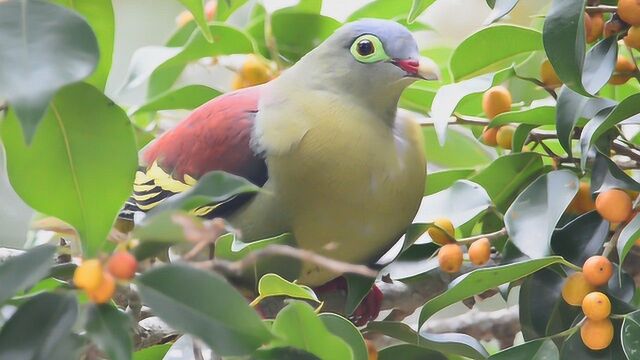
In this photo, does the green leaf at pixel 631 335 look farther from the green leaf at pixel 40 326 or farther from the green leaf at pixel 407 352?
the green leaf at pixel 40 326

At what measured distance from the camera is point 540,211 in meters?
1.08

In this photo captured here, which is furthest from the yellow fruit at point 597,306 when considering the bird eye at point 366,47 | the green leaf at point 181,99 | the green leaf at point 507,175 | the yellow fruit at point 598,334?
the green leaf at point 181,99

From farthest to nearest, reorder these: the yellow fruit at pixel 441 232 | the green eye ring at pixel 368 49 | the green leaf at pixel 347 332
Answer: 1. the green eye ring at pixel 368 49
2. the yellow fruit at pixel 441 232
3. the green leaf at pixel 347 332

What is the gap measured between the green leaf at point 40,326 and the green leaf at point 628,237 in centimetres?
54

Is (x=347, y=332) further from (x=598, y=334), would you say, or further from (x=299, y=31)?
(x=299, y=31)

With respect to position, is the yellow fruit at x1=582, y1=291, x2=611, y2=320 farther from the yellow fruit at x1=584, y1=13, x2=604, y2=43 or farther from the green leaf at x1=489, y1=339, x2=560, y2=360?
the yellow fruit at x1=584, y1=13, x2=604, y2=43

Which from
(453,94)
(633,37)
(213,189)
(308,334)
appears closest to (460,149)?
(453,94)

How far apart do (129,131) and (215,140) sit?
444mm

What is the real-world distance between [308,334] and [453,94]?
417 mm

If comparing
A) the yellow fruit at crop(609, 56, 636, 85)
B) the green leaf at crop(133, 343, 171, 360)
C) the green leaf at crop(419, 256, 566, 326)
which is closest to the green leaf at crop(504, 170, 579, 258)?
the green leaf at crop(419, 256, 566, 326)

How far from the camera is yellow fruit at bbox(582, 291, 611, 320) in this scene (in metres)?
0.98

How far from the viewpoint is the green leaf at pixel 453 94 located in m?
1.11

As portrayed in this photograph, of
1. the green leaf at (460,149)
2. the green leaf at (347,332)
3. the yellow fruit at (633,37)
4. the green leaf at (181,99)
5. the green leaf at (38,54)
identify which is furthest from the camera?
the green leaf at (460,149)

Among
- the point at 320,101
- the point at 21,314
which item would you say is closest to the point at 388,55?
the point at 320,101
